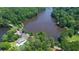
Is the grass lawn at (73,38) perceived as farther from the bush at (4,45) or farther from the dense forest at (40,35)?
the bush at (4,45)

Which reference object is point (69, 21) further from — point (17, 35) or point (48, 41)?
point (17, 35)

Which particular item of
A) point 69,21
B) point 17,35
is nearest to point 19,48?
point 17,35

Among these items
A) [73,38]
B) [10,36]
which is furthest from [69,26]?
[10,36]

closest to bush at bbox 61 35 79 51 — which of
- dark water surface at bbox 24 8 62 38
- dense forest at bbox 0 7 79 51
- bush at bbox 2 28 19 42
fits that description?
dense forest at bbox 0 7 79 51

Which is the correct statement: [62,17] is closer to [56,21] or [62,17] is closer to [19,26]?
[56,21]

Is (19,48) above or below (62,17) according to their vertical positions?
below
